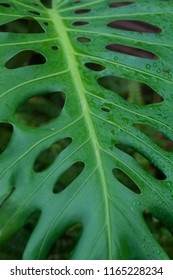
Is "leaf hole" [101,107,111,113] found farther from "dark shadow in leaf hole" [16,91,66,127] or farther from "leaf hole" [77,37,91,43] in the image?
"dark shadow in leaf hole" [16,91,66,127]

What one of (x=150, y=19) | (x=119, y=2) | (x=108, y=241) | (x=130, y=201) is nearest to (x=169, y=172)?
(x=130, y=201)

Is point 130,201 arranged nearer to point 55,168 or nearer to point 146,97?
point 55,168

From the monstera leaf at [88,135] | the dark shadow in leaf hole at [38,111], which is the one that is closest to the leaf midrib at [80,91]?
the monstera leaf at [88,135]

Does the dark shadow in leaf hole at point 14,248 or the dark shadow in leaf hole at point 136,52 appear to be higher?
the dark shadow in leaf hole at point 136,52

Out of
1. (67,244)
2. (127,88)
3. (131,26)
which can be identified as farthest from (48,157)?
(131,26)

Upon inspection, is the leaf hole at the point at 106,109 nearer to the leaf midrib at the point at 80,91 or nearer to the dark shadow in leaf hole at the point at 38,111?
the leaf midrib at the point at 80,91

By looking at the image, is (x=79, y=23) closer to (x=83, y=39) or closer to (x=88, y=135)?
(x=83, y=39)

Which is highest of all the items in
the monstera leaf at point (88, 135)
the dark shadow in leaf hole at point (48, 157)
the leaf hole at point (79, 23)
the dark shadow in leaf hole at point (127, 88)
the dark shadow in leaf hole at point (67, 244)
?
the leaf hole at point (79, 23)

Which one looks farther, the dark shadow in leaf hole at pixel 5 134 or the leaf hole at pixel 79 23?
the dark shadow in leaf hole at pixel 5 134

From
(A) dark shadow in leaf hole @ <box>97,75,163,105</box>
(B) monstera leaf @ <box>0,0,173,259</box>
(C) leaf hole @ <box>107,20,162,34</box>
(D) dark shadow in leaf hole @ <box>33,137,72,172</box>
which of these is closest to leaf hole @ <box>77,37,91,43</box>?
(B) monstera leaf @ <box>0,0,173,259</box>
